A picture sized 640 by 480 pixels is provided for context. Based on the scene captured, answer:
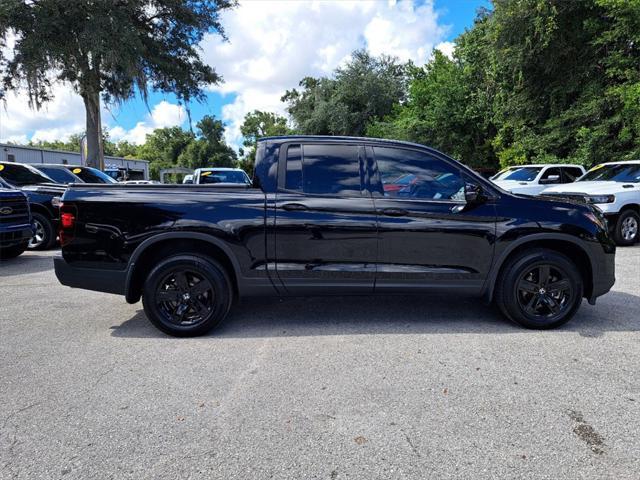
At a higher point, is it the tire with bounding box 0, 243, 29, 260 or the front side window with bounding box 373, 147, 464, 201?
the front side window with bounding box 373, 147, 464, 201

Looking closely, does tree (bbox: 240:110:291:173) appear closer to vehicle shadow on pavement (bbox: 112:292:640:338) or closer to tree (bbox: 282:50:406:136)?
tree (bbox: 282:50:406:136)

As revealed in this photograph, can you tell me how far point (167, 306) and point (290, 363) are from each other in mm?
1375

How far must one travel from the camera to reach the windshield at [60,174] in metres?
11.4

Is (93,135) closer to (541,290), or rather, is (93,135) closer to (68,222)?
(68,222)

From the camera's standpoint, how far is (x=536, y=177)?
41.9 ft

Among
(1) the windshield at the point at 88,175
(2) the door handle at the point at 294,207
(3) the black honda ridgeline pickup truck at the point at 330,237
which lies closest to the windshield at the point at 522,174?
(3) the black honda ridgeline pickup truck at the point at 330,237

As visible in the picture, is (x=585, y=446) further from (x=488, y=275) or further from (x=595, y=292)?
(x=595, y=292)

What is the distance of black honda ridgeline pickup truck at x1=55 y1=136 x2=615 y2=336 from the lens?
4090mm

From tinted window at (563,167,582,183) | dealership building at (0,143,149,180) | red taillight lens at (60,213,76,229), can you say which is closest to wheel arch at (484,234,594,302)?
A: red taillight lens at (60,213,76,229)

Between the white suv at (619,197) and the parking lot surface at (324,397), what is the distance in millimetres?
5219

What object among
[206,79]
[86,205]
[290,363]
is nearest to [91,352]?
[86,205]

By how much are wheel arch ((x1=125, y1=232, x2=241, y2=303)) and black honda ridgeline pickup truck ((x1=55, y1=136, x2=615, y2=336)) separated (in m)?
0.01

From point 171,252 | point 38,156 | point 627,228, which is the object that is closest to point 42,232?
point 171,252

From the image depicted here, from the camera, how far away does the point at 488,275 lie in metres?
4.26
